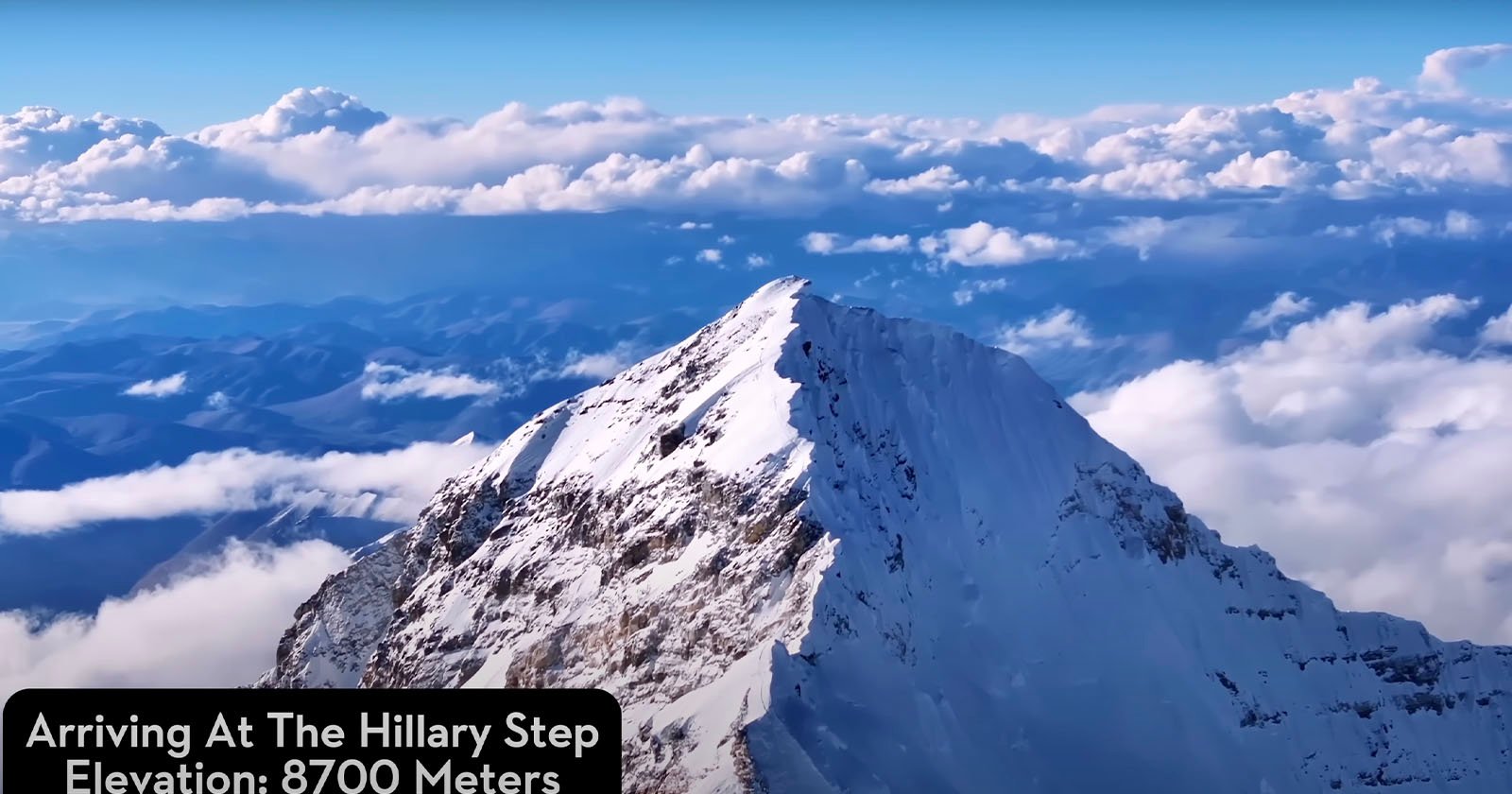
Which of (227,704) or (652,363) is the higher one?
(652,363)

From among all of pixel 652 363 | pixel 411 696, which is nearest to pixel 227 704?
pixel 411 696

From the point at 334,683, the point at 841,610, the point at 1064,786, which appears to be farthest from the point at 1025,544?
the point at 334,683

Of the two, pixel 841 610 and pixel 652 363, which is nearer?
pixel 841 610

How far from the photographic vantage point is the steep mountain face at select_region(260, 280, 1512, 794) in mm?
104438

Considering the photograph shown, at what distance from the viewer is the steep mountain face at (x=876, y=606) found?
104438 mm

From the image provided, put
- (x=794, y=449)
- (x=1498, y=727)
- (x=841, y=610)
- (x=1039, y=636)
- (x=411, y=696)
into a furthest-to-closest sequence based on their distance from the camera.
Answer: (x=1498, y=727), (x=1039, y=636), (x=794, y=449), (x=841, y=610), (x=411, y=696)

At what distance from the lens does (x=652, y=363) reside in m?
144

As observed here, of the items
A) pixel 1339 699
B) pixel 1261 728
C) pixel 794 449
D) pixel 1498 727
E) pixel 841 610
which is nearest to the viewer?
pixel 841 610

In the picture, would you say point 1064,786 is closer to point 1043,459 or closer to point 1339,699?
point 1043,459

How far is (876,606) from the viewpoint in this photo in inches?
4343

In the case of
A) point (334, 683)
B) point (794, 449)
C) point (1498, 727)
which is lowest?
point (1498, 727)

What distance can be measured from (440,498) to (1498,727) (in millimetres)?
102155

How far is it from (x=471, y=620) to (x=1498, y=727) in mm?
101424

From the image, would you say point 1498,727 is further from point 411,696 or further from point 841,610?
point 411,696
